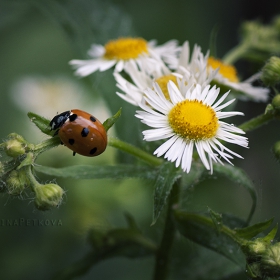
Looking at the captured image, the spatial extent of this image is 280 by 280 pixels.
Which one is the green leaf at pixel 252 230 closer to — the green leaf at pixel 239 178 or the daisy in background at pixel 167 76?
the green leaf at pixel 239 178

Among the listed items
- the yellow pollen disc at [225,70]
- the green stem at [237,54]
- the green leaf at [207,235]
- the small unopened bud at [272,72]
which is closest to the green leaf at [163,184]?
the green leaf at [207,235]

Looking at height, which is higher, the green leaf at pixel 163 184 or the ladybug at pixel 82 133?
the ladybug at pixel 82 133

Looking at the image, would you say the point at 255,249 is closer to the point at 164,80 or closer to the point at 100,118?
the point at 164,80

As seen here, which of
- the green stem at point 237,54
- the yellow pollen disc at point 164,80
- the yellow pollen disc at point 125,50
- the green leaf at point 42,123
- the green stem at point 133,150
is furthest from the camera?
the green stem at point 237,54

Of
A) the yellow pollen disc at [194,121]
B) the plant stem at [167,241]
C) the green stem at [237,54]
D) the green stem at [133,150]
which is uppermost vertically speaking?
the green stem at [237,54]

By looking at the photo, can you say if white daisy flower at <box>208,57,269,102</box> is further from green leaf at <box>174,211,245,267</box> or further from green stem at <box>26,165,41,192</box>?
green stem at <box>26,165,41,192</box>

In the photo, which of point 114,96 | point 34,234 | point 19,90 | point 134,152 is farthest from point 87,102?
point 134,152
